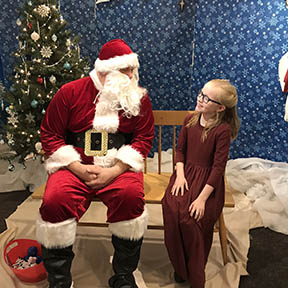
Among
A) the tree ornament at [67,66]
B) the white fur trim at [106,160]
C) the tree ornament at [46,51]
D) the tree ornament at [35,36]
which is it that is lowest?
the white fur trim at [106,160]

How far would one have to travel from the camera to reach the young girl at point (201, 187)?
162 cm

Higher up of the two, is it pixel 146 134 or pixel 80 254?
pixel 146 134

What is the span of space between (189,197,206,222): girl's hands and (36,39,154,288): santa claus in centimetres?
27

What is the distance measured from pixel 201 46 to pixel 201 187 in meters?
2.03

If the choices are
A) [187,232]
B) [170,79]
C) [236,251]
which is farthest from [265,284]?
[170,79]

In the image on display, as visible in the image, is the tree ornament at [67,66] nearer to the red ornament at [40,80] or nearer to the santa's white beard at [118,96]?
the red ornament at [40,80]

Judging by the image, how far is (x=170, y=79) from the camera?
3426 mm

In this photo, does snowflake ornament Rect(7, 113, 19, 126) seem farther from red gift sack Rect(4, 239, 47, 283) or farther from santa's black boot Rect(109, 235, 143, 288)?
santa's black boot Rect(109, 235, 143, 288)

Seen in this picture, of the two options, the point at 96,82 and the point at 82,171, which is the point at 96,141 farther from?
the point at 96,82

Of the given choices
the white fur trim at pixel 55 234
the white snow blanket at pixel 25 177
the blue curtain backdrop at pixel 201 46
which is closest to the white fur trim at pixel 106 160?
the white fur trim at pixel 55 234

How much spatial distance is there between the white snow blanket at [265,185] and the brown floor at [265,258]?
0.46 feet

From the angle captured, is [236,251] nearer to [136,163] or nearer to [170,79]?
[136,163]

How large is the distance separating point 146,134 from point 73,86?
1.76ft

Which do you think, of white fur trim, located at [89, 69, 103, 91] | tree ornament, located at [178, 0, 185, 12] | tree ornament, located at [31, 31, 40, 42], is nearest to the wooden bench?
white fur trim, located at [89, 69, 103, 91]
